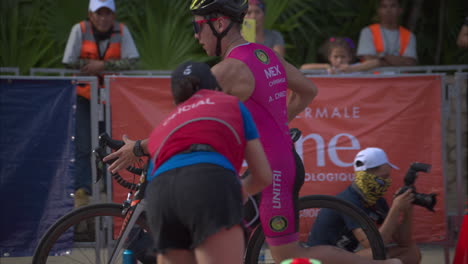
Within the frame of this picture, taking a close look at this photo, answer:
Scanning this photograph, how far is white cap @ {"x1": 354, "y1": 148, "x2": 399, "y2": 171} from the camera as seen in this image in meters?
6.45

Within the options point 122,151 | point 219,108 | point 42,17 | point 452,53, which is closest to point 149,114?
point 122,151

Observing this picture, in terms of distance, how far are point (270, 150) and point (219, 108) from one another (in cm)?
117

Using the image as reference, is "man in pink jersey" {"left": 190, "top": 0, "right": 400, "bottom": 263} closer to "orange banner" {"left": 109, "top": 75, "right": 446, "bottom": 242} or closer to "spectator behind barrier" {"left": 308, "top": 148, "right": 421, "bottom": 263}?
"spectator behind barrier" {"left": 308, "top": 148, "right": 421, "bottom": 263}

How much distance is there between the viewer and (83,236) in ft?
19.9

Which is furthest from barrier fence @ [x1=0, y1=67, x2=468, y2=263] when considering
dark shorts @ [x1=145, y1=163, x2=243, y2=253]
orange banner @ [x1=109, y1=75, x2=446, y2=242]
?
dark shorts @ [x1=145, y1=163, x2=243, y2=253]

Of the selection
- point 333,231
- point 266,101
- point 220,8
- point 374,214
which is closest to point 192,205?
point 266,101

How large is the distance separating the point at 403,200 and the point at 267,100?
7.35ft

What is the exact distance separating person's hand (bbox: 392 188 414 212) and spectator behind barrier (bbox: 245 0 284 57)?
2298mm

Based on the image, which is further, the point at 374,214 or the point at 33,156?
the point at 33,156

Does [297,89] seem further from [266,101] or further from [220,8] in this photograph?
[220,8]

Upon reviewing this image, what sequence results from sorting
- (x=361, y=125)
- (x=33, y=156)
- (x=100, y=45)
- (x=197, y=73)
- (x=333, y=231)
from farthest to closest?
(x=100, y=45) < (x=361, y=125) < (x=33, y=156) < (x=333, y=231) < (x=197, y=73)

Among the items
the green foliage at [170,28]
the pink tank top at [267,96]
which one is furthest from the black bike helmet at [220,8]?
the green foliage at [170,28]

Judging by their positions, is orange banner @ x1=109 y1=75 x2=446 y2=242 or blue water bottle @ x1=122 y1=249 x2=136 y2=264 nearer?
blue water bottle @ x1=122 y1=249 x2=136 y2=264

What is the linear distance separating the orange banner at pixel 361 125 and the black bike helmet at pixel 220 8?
2401mm
